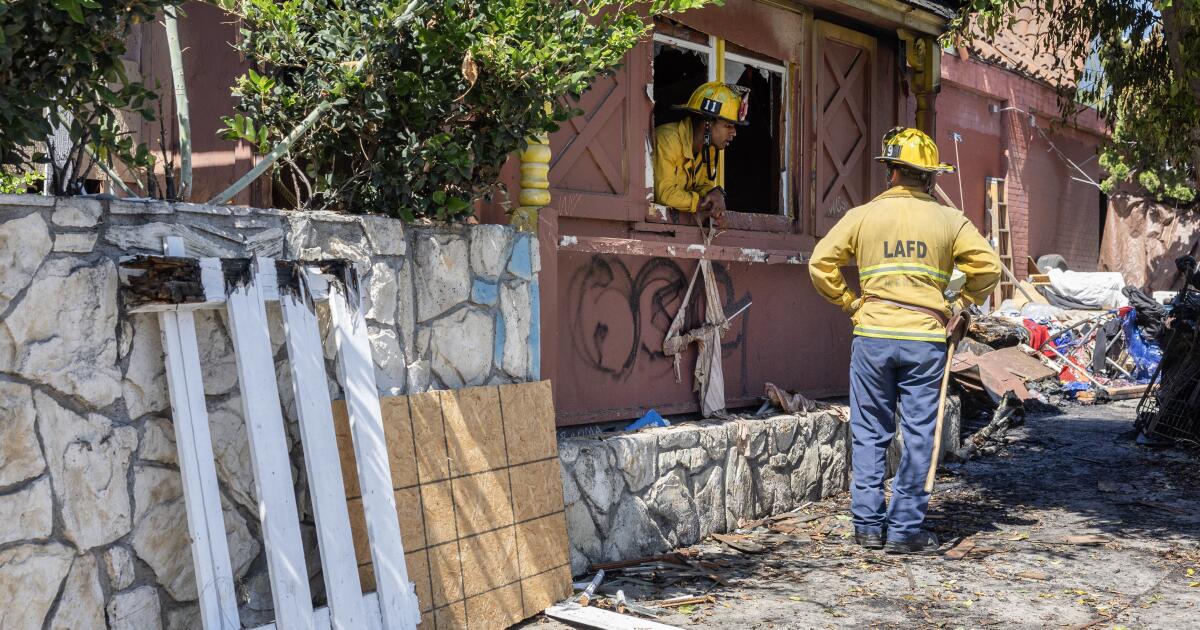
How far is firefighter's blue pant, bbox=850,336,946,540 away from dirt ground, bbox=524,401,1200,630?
24 centimetres

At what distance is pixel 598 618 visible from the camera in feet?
14.7

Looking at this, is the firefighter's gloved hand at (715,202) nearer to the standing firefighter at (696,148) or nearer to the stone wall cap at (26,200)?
the standing firefighter at (696,148)

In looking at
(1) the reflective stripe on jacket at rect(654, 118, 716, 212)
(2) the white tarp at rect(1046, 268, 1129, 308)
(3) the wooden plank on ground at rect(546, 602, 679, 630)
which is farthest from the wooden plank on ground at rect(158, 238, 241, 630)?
(2) the white tarp at rect(1046, 268, 1129, 308)

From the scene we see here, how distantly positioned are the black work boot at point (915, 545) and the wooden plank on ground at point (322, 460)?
10.3 ft

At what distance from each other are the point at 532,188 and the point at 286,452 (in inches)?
80.4

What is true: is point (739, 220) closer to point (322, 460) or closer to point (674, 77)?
point (674, 77)

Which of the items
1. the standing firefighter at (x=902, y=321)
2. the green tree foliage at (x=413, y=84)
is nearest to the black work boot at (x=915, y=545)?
the standing firefighter at (x=902, y=321)

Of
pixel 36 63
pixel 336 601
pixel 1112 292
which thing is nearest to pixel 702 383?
pixel 336 601

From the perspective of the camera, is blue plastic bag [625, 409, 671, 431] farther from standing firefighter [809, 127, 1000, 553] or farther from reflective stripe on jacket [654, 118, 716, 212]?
reflective stripe on jacket [654, 118, 716, 212]

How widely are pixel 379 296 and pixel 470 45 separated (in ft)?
3.56

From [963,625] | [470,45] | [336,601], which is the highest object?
[470,45]

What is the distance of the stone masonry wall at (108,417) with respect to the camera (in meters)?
3.30

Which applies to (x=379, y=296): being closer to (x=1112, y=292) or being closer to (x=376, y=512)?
(x=376, y=512)

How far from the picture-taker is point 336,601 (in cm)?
380
